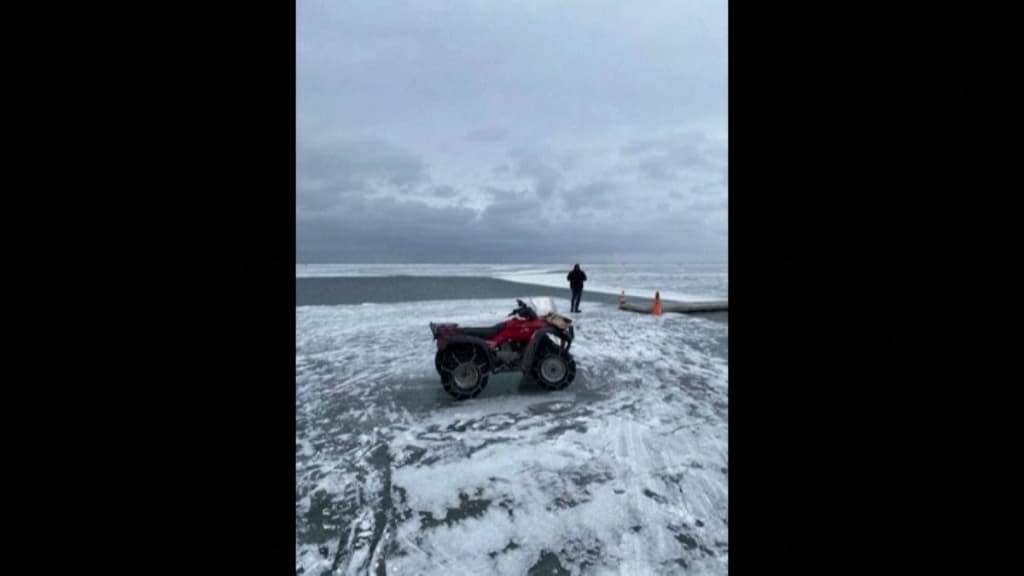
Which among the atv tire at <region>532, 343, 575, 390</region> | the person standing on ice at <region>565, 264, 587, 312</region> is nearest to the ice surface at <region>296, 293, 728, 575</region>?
the atv tire at <region>532, 343, 575, 390</region>

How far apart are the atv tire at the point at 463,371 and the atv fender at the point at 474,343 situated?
5 cm

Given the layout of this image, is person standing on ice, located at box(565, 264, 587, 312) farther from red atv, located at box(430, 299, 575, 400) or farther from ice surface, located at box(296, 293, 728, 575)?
red atv, located at box(430, 299, 575, 400)

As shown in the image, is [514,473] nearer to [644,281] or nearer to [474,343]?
[474,343]

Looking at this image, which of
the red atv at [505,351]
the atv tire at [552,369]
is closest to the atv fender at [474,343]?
the red atv at [505,351]

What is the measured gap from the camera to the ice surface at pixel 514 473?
2.29m

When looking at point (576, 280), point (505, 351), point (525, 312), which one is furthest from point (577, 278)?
point (505, 351)

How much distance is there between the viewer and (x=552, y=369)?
16.5ft

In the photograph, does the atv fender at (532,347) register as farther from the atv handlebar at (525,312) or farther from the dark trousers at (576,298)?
the dark trousers at (576,298)

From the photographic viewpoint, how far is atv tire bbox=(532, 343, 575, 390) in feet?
16.4

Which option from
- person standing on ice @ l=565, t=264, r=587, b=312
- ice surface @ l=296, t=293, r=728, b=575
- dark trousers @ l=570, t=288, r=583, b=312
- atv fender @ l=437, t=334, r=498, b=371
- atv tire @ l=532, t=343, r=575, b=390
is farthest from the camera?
dark trousers @ l=570, t=288, r=583, b=312

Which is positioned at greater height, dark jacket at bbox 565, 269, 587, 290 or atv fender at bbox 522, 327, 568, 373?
dark jacket at bbox 565, 269, 587, 290

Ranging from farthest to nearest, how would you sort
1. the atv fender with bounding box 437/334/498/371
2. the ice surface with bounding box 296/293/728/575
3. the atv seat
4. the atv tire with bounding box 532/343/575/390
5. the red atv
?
the atv tire with bounding box 532/343/575/390 → the atv seat → the red atv → the atv fender with bounding box 437/334/498/371 → the ice surface with bounding box 296/293/728/575
